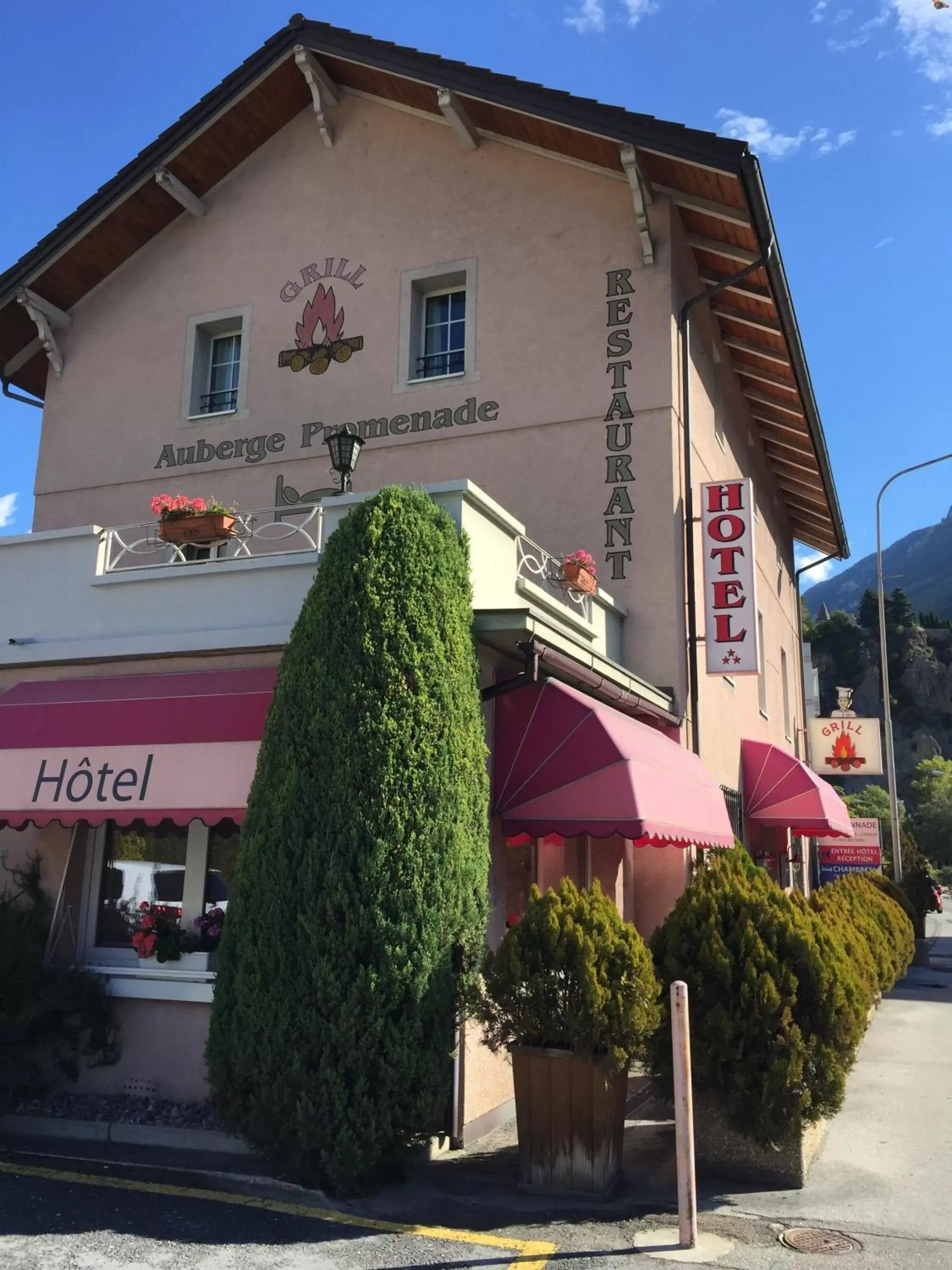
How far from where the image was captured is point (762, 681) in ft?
62.2

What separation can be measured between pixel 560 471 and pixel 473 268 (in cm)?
304

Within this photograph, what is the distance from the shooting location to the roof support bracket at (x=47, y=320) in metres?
14.7

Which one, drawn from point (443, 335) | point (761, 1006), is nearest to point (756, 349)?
point (443, 335)

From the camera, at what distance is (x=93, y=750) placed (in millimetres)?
8258

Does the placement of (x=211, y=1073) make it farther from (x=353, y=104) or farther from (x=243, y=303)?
(x=353, y=104)

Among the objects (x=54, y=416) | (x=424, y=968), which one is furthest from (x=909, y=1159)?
(x=54, y=416)

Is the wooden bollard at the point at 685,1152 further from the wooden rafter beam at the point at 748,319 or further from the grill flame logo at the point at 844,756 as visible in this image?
the grill flame logo at the point at 844,756

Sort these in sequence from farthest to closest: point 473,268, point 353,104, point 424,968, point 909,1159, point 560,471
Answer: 1. point 353,104
2. point 473,268
3. point 560,471
4. point 909,1159
5. point 424,968

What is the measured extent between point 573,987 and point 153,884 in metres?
4.00

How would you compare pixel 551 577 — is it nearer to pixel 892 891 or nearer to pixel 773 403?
pixel 773 403

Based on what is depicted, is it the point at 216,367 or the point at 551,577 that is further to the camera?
the point at 216,367

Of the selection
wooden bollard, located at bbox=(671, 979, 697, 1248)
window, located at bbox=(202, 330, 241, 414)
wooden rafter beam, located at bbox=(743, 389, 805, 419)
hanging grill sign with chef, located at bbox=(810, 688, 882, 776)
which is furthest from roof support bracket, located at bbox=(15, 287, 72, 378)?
hanging grill sign with chef, located at bbox=(810, 688, 882, 776)

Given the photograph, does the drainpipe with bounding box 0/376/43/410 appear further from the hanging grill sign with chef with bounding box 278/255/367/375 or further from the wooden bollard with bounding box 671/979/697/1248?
the wooden bollard with bounding box 671/979/697/1248

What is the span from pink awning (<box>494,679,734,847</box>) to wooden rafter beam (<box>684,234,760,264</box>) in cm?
655
